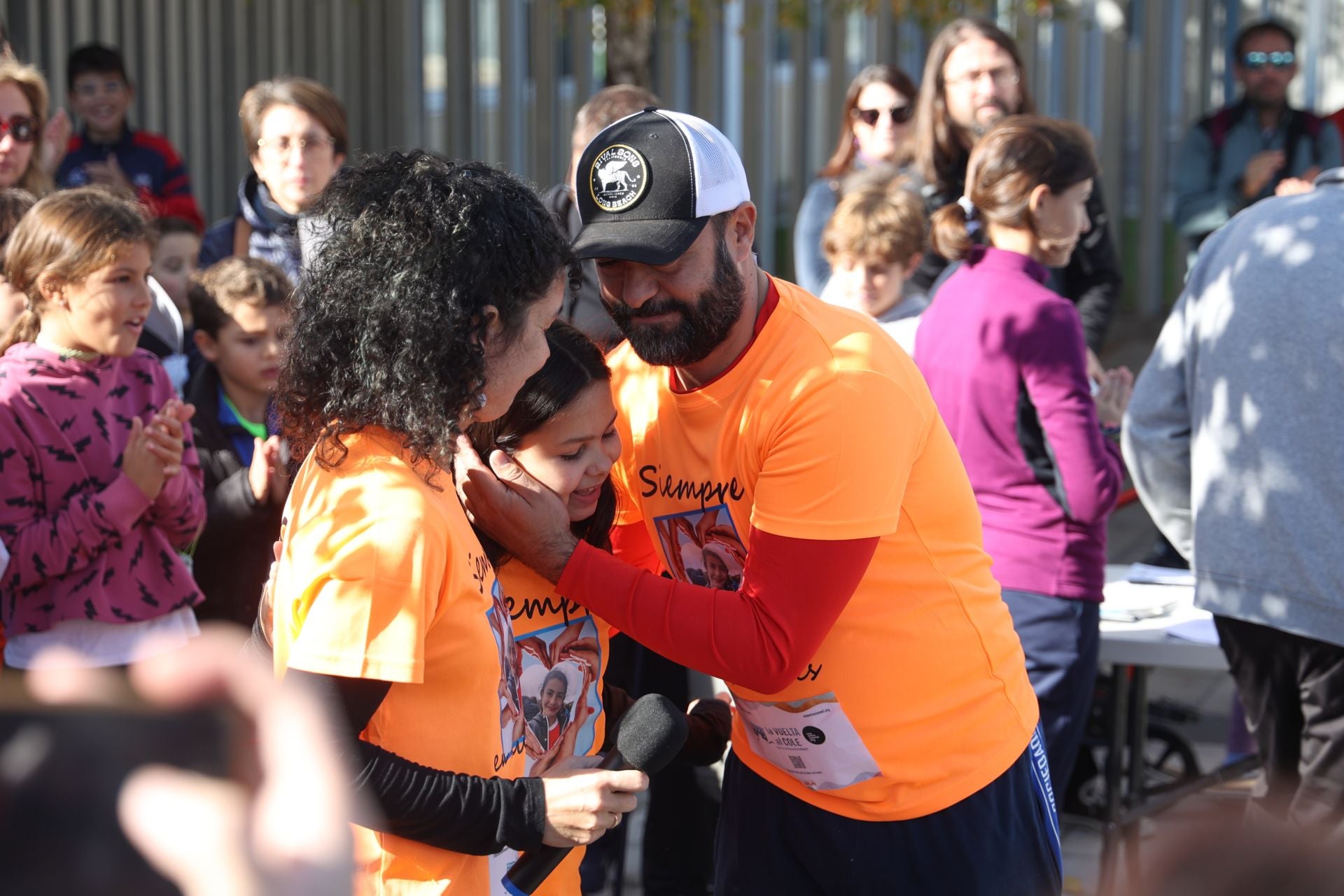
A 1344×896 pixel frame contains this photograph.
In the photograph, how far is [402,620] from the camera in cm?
157

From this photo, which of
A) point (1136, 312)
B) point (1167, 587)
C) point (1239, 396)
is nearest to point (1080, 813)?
point (1167, 587)

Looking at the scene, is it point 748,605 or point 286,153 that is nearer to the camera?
point 748,605

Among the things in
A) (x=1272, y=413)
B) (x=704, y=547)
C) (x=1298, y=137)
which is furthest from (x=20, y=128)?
(x=1298, y=137)

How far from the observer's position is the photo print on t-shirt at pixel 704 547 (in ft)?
6.90

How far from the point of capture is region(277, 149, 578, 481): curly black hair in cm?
166

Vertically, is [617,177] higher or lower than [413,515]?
higher

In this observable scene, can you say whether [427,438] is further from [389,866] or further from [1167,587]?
[1167,587]

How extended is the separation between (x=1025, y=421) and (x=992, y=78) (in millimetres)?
1785

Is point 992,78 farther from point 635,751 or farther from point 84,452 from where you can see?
point 635,751

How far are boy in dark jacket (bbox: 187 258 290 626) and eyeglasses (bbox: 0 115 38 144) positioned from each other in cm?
63

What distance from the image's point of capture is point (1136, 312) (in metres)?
11.2

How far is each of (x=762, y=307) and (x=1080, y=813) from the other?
2.85 m

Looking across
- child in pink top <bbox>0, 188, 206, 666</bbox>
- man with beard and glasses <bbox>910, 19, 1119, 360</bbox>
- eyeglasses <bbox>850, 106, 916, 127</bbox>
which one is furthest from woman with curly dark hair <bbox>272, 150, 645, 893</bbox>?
eyeglasses <bbox>850, 106, 916, 127</bbox>

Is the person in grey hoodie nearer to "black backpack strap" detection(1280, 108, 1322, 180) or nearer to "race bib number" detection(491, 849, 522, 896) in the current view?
"race bib number" detection(491, 849, 522, 896)
